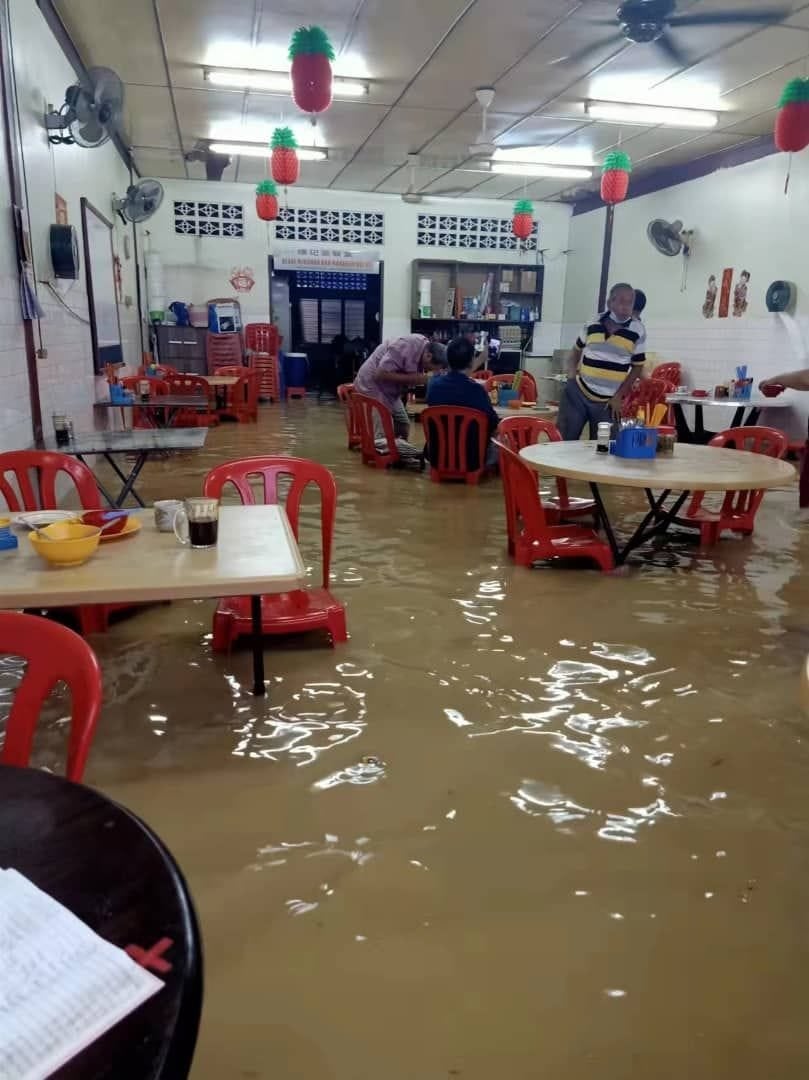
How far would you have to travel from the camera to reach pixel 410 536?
4.77 meters

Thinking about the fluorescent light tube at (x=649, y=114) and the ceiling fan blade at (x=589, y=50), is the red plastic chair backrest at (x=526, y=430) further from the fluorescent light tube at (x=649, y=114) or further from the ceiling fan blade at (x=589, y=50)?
the fluorescent light tube at (x=649, y=114)

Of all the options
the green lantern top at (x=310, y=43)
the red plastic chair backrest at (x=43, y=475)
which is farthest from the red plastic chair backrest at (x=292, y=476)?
the green lantern top at (x=310, y=43)

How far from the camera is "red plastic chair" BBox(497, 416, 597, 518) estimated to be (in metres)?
4.63

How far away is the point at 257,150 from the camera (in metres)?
9.25

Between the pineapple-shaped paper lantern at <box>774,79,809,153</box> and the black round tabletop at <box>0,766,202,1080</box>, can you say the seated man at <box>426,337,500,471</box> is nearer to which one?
the pineapple-shaped paper lantern at <box>774,79,809,153</box>

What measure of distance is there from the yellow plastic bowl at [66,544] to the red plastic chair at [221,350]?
10.3 metres

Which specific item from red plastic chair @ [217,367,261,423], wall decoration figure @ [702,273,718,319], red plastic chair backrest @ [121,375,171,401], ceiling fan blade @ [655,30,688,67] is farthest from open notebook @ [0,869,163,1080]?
wall decoration figure @ [702,273,718,319]

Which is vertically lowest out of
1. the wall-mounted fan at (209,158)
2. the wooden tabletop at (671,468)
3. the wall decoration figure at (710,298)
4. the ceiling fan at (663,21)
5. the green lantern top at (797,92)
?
the wooden tabletop at (671,468)

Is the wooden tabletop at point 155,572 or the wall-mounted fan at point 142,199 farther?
the wall-mounted fan at point 142,199

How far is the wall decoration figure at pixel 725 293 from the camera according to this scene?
29.5 ft

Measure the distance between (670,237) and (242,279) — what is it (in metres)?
6.75

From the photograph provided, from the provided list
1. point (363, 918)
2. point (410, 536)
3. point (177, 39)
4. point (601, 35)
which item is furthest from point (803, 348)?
point (363, 918)

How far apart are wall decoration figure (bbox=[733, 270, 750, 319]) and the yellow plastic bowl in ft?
28.7

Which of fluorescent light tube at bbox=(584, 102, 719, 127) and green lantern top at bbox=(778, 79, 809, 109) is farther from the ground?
fluorescent light tube at bbox=(584, 102, 719, 127)
